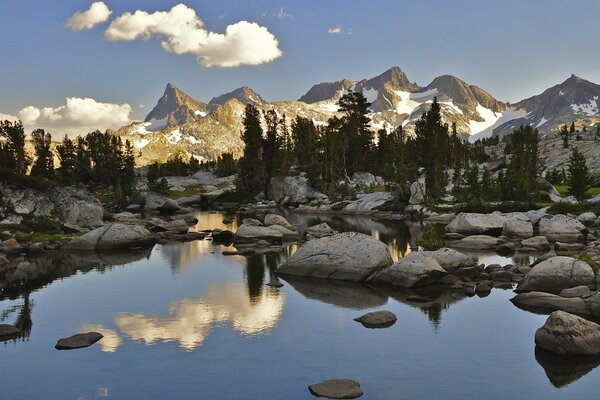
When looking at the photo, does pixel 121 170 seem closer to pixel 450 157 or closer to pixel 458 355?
pixel 450 157

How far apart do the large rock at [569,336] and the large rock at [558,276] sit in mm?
8252

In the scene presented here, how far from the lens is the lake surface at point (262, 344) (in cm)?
1642

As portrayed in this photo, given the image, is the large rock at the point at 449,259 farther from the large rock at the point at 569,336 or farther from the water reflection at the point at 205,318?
the large rock at the point at 569,336

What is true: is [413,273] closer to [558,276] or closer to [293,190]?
[558,276]

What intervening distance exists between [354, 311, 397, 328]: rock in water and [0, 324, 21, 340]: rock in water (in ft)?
46.1

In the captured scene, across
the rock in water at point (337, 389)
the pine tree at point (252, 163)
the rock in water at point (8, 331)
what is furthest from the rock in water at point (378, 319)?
the pine tree at point (252, 163)

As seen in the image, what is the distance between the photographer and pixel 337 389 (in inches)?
620

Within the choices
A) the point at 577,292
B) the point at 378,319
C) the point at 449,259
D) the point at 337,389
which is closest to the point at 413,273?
the point at 449,259

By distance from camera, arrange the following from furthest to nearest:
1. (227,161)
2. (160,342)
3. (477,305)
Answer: (227,161), (477,305), (160,342)

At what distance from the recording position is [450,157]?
143375mm

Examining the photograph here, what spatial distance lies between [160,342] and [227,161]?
150 metres

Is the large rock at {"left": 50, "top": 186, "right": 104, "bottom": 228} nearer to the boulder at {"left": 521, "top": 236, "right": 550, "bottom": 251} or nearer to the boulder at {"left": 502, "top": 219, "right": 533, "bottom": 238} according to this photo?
the boulder at {"left": 502, "top": 219, "right": 533, "bottom": 238}

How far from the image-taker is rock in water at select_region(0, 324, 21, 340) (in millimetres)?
21797

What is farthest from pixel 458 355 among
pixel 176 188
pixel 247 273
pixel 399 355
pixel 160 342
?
pixel 176 188
